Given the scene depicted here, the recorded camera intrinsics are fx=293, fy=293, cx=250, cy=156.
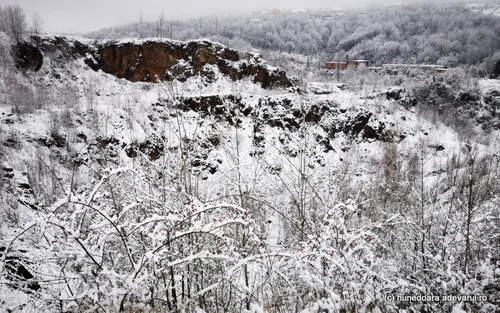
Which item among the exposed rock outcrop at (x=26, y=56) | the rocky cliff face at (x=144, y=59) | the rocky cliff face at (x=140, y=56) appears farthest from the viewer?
the rocky cliff face at (x=144, y=59)

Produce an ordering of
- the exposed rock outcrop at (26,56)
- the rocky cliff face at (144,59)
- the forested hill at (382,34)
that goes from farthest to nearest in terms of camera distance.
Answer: the forested hill at (382,34) → the rocky cliff face at (144,59) → the exposed rock outcrop at (26,56)

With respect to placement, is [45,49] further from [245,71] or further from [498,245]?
[498,245]

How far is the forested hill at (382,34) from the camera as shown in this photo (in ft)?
256

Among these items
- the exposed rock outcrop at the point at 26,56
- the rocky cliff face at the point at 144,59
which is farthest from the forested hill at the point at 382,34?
the exposed rock outcrop at the point at 26,56

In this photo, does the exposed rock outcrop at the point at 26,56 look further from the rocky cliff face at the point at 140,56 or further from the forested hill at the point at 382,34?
the forested hill at the point at 382,34

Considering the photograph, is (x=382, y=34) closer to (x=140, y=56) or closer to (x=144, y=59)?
(x=144, y=59)

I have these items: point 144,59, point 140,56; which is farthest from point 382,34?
point 140,56

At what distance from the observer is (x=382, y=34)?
97.8 metres

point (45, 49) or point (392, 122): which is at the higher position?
point (45, 49)

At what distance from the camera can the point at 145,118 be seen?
2791 centimetres

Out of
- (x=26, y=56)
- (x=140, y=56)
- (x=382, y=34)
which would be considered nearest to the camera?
(x=26, y=56)

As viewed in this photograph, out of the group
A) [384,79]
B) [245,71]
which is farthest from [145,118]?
[384,79]

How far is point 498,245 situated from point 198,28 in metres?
81.3

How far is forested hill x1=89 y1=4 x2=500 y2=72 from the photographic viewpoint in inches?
3071
